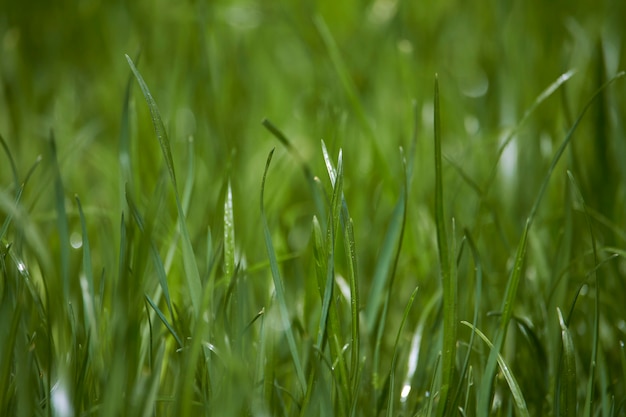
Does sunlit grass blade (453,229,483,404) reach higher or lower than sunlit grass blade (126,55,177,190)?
lower

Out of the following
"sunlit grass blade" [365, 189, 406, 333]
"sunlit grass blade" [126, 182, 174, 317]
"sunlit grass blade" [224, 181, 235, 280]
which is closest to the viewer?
"sunlit grass blade" [126, 182, 174, 317]

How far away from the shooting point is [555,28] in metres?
1.31

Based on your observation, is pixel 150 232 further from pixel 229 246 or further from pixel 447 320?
pixel 447 320

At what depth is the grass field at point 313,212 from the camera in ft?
1.85

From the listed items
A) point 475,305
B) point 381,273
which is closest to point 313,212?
point 381,273

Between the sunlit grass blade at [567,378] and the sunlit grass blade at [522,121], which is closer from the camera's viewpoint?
the sunlit grass blade at [567,378]

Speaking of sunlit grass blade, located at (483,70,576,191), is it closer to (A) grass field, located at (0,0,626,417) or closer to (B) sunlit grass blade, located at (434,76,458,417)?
(A) grass field, located at (0,0,626,417)

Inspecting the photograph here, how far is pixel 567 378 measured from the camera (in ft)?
1.84

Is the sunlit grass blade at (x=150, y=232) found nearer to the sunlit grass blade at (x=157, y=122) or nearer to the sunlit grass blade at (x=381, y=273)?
the sunlit grass blade at (x=157, y=122)

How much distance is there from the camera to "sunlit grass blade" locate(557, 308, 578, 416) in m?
0.56

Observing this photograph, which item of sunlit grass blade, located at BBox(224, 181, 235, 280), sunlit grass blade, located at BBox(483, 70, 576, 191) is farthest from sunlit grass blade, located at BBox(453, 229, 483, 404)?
sunlit grass blade, located at BBox(224, 181, 235, 280)

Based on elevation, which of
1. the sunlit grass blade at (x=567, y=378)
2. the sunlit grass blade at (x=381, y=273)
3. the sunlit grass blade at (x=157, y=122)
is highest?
the sunlit grass blade at (x=157, y=122)

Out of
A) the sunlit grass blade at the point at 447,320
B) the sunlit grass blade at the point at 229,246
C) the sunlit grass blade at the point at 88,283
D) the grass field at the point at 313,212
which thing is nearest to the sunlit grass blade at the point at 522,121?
the grass field at the point at 313,212

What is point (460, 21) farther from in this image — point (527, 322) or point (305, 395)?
point (305, 395)
